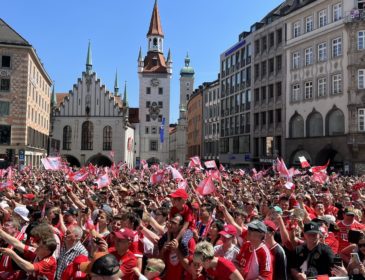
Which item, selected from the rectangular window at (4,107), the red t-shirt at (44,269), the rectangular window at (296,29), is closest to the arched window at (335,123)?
the rectangular window at (296,29)

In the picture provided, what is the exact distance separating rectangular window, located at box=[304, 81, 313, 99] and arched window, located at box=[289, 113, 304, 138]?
80.3 inches

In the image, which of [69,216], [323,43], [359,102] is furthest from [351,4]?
[69,216]

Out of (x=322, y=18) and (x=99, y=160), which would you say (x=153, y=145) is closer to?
(x=99, y=160)

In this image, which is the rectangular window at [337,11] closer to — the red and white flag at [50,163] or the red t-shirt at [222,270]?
the red and white flag at [50,163]

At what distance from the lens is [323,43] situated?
3994 centimetres

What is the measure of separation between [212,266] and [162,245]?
1.55 meters

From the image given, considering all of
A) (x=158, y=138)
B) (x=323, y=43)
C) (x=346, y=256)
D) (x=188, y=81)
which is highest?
(x=188, y=81)

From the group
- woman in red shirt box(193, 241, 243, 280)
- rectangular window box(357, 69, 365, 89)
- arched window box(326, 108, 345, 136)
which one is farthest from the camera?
arched window box(326, 108, 345, 136)

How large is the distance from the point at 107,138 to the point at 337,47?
148 ft

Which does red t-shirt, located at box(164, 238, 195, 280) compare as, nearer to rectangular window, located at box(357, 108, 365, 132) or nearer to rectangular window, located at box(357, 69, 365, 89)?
rectangular window, located at box(357, 108, 365, 132)

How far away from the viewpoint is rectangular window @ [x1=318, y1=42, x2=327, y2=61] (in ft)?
130

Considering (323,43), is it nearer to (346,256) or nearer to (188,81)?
(346,256)

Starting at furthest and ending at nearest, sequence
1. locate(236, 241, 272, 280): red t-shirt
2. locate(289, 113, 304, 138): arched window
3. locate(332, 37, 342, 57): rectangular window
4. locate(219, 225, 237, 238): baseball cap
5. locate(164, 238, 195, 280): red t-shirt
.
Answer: locate(289, 113, 304, 138): arched window → locate(332, 37, 342, 57): rectangular window → locate(219, 225, 237, 238): baseball cap → locate(164, 238, 195, 280): red t-shirt → locate(236, 241, 272, 280): red t-shirt

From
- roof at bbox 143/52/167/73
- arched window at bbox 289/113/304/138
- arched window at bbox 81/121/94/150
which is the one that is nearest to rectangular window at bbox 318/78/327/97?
arched window at bbox 289/113/304/138
